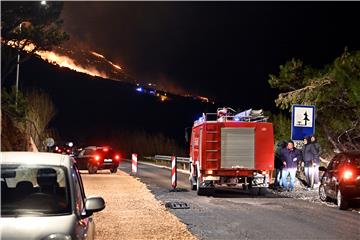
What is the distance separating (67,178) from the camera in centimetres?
635

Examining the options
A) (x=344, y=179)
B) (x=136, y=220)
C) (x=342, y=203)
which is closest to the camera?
(x=136, y=220)

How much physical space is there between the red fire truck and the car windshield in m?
13.3

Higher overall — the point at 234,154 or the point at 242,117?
the point at 242,117

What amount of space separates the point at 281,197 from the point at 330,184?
2772 mm

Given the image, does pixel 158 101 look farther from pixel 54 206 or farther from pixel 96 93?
pixel 54 206

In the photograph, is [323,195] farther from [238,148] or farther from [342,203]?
[238,148]

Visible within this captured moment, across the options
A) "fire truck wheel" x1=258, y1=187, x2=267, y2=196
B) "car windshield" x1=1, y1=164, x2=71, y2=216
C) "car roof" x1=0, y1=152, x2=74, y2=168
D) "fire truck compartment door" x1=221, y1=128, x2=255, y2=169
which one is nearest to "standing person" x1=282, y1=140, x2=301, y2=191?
"fire truck wheel" x1=258, y1=187, x2=267, y2=196

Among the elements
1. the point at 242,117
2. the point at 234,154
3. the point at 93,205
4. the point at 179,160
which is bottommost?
the point at 179,160

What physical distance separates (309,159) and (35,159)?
17.2 m

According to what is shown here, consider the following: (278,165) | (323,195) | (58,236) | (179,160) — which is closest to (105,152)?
(179,160)

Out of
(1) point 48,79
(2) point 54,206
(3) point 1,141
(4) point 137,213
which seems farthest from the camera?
(1) point 48,79

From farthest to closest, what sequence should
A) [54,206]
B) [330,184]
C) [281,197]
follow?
[281,197] → [330,184] → [54,206]

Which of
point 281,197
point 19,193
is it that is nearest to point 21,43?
point 281,197

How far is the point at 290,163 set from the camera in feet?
72.0
